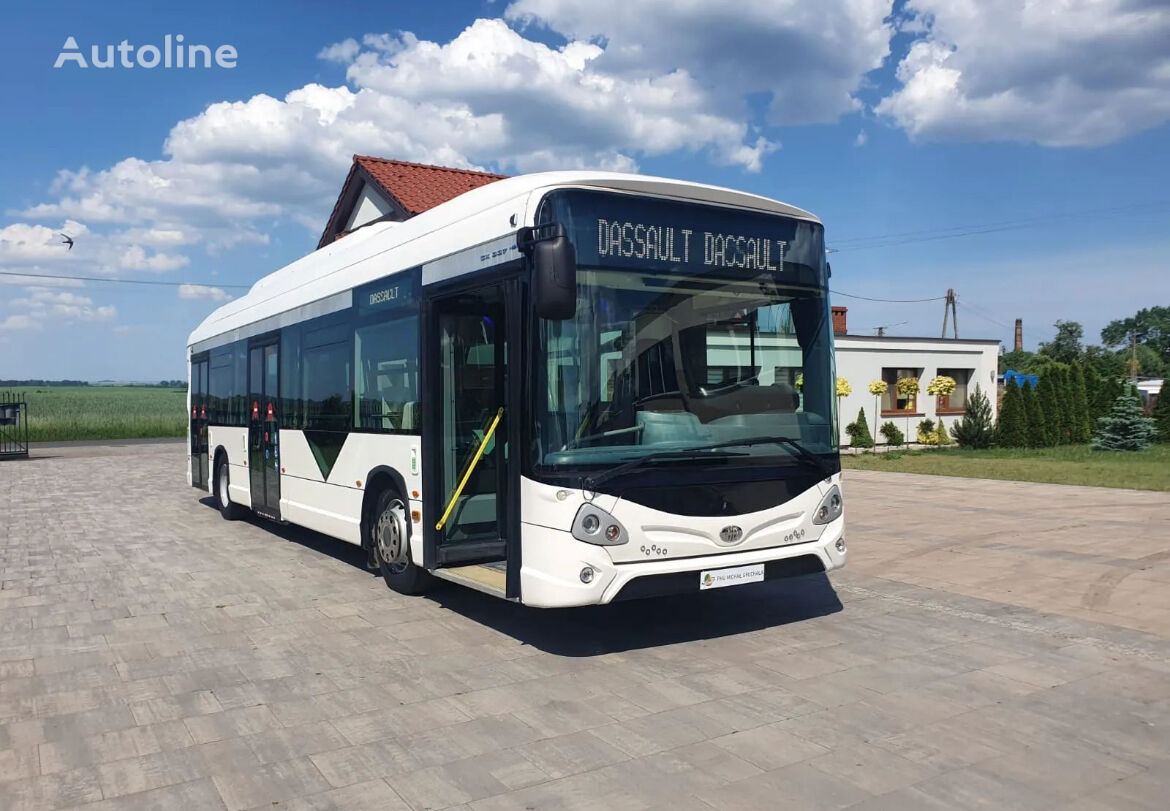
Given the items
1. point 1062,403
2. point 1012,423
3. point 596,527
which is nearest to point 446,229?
point 596,527

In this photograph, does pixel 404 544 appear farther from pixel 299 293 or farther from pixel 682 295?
pixel 299 293

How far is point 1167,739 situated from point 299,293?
921cm

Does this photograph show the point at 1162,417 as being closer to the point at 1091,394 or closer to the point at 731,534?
the point at 1091,394

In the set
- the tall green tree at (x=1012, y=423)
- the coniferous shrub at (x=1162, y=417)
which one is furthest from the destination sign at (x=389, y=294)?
the coniferous shrub at (x=1162, y=417)

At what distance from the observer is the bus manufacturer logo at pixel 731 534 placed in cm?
638

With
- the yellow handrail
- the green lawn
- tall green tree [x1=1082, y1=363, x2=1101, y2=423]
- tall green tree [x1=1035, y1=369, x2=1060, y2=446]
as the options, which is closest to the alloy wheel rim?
the yellow handrail

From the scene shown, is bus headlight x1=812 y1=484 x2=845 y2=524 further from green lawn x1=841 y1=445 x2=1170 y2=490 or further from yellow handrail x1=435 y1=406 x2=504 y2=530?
green lawn x1=841 y1=445 x2=1170 y2=490

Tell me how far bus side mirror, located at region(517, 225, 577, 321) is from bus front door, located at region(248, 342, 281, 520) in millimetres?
6631

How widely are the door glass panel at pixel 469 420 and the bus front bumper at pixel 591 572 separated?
1233 millimetres

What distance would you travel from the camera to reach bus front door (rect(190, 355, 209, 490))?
15258 millimetres

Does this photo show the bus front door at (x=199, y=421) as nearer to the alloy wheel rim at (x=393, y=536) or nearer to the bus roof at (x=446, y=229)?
the bus roof at (x=446, y=229)

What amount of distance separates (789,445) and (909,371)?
30.1 meters

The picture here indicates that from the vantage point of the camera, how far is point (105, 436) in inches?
1705

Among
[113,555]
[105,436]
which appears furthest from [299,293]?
[105,436]
